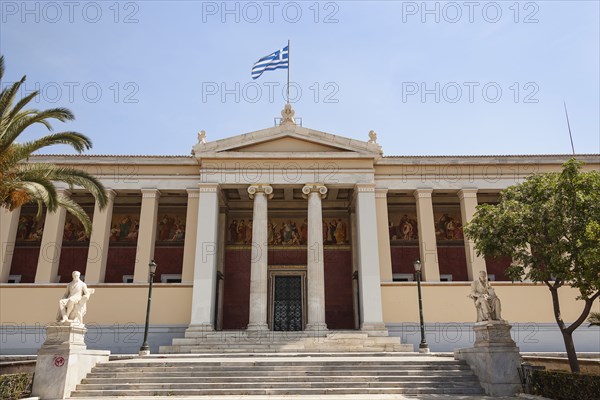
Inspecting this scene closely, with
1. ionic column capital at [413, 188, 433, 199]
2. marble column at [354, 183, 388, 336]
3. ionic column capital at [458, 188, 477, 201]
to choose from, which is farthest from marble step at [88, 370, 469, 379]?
ionic column capital at [458, 188, 477, 201]

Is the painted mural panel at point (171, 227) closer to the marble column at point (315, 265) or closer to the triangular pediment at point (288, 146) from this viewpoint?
the triangular pediment at point (288, 146)

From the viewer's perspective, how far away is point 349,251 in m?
27.8

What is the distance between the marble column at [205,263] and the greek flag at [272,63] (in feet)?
20.5

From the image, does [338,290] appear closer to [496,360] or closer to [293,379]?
[293,379]

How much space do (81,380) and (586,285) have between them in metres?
14.4

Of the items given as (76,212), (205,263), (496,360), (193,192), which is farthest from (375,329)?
(76,212)

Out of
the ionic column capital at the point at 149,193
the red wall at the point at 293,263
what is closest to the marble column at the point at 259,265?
the red wall at the point at 293,263

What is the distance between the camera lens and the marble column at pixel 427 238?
922 inches

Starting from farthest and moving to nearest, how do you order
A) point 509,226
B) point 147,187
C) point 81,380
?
point 147,187 < point 509,226 < point 81,380

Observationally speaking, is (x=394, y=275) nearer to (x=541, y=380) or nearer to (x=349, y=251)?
(x=349, y=251)

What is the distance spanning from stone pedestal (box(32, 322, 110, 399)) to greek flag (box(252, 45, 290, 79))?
50.1 feet

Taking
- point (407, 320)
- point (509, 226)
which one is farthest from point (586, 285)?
point (407, 320)

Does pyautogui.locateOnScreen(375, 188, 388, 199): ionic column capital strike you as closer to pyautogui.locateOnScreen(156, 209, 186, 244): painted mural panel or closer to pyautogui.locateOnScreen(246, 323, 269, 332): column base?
pyautogui.locateOnScreen(246, 323, 269, 332): column base

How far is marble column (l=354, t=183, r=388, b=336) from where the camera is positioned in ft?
→ 72.0
